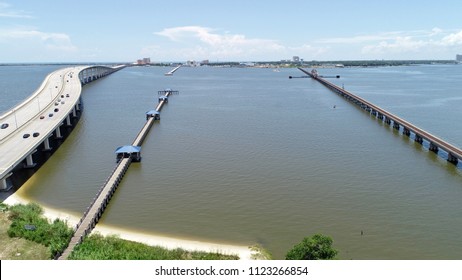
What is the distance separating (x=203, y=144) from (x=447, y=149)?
2916cm

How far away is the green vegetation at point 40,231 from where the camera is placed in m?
22.2

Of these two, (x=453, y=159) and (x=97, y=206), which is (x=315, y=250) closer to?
(x=97, y=206)

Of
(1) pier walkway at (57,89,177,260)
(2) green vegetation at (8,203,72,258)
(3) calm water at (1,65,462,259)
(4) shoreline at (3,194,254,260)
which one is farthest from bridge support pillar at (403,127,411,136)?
(2) green vegetation at (8,203,72,258)

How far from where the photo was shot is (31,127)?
47812mm

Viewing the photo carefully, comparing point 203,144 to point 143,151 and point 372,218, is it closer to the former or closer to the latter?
point 143,151

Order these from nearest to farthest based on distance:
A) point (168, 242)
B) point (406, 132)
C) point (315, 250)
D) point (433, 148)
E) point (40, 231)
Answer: point (315, 250), point (40, 231), point (168, 242), point (433, 148), point (406, 132)

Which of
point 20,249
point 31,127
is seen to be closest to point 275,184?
point 20,249

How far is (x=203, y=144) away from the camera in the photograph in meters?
49.7

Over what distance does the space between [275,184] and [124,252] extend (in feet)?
54.3

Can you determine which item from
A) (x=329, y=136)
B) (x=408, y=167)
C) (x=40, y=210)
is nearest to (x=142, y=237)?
(x=40, y=210)

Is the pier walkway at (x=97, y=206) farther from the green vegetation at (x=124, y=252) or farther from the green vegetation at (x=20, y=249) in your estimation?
the green vegetation at (x=20, y=249)

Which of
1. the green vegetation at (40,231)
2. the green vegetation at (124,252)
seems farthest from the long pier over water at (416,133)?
the green vegetation at (40,231)

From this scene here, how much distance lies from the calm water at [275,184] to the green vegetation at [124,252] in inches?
126

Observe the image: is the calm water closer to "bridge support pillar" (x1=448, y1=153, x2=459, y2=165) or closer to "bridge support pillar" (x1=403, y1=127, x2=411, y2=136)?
"bridge support pillar" (x1=448, y1=153, x2=459, y2=165)
